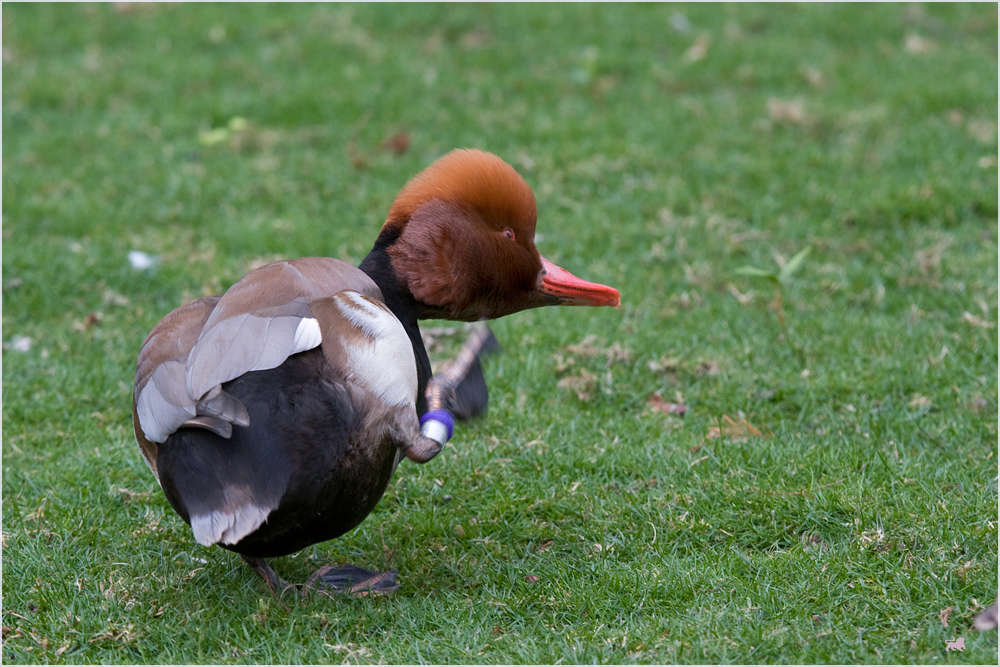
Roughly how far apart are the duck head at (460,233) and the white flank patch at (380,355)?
0.39 m

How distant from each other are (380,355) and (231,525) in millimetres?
623

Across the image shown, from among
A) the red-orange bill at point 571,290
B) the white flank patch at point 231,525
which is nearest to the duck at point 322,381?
the white flank patch at point 231,525

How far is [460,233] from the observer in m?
3.41

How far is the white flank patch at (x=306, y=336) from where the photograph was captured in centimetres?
283

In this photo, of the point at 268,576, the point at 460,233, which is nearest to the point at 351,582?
the point at 268,576

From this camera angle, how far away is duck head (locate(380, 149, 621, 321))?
3.42 meters

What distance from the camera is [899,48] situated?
847cm

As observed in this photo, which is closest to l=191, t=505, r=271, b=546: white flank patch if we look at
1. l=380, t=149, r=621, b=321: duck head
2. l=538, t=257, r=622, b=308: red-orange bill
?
l=380, t=149, r=621, b=321: duck head

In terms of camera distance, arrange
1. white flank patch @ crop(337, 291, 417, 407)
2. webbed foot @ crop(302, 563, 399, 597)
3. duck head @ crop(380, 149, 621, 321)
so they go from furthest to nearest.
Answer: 1. duck head @ crop(380, 149, 621, 321)
2. webbed foot @ crop(302, 563, 399, 597)
3. white flank patch @ crop(337, 291, 417, 407)

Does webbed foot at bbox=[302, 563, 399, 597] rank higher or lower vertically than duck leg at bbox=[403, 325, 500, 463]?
lower

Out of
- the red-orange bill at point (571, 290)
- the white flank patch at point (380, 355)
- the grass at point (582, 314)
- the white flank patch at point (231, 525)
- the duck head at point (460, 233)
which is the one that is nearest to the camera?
the white flank patch at point (231, 525)

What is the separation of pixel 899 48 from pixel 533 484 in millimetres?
6276

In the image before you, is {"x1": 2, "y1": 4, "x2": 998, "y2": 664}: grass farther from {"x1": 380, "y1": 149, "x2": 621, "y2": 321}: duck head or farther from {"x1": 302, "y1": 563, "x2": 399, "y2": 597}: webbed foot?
{"x1": 380, "y1": 149, "x2": 621, "y2": 321}: duck head

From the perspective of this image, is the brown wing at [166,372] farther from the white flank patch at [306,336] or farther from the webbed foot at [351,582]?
the webbed foot at [351,582]
